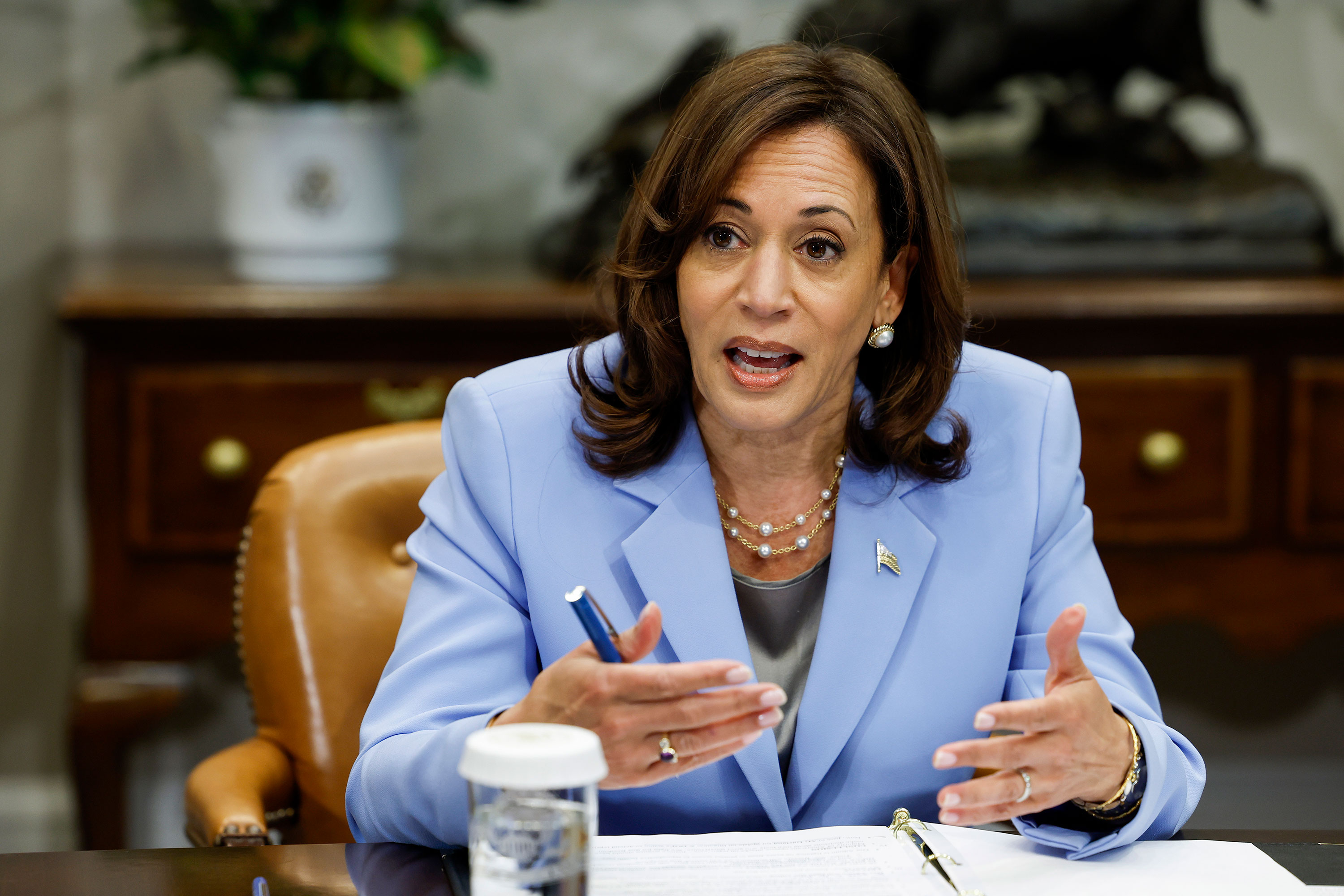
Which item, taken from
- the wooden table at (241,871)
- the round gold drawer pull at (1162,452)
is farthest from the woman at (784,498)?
the round gold drawer pull at (1162,452)

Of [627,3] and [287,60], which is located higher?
[627,3]

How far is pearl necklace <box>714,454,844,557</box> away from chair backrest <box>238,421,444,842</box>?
1.41ft

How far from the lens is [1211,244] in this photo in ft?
8.32

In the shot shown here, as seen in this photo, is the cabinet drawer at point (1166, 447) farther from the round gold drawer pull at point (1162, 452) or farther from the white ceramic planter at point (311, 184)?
the white ceramic planter at point (311, 184)

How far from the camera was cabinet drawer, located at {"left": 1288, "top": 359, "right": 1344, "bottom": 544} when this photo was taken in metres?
2.37

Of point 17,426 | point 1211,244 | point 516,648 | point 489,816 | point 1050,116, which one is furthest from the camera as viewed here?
point 17,426

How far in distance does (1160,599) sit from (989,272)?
0.66 m

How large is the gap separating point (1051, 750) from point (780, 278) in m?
0.54

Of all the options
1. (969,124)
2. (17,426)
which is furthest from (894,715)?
(17,426)

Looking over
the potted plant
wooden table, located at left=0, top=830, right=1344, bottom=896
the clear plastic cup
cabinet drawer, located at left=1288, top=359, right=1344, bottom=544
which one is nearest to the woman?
wooden table, located at left=0, top=830, right=1344, bottom=896

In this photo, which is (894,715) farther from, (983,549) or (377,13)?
(377,13)

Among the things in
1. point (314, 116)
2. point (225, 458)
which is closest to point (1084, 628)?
point (225, 458)

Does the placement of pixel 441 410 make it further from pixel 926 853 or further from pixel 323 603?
pixel 926 853

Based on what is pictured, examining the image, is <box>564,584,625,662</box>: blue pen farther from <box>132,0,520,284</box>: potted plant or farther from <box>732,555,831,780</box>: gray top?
<box>132,0,520,284</box>: potted plant
